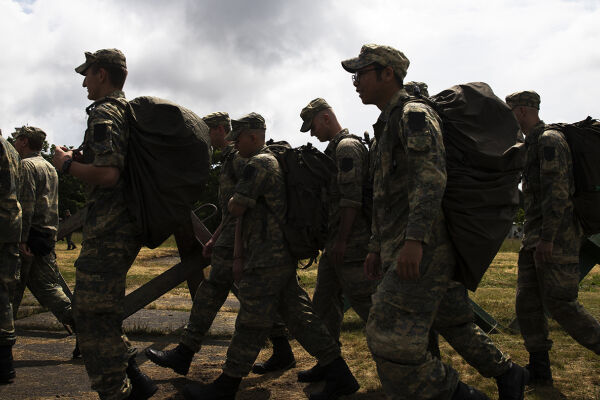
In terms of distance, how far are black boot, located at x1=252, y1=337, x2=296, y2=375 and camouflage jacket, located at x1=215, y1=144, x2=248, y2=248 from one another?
0.99 meters

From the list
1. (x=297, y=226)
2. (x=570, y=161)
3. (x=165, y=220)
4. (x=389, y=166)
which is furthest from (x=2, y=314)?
(x=570, y=161)

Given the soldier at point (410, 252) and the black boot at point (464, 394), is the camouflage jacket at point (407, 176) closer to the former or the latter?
the soldier at point (410, 252)

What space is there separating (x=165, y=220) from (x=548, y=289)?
119 inches

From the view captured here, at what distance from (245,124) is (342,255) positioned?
1.34m

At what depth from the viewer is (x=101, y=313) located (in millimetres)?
3576

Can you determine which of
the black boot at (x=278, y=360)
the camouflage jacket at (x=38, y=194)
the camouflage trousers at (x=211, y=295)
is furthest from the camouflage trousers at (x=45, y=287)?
the black boot at (x=278, y=360)

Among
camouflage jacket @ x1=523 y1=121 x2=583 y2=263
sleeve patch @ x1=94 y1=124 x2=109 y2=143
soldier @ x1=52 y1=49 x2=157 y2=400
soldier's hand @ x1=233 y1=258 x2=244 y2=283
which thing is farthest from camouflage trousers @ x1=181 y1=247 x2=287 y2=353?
camouflage jacket @ x1=523 y1=121 x2=583 y2=263

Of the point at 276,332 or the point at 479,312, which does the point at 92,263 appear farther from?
the point at 479,312

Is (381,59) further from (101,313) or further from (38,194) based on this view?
(38,194)

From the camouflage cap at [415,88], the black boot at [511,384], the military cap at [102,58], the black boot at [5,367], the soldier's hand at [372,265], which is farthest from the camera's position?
the black boot at [5,367]

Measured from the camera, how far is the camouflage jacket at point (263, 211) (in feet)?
13.8

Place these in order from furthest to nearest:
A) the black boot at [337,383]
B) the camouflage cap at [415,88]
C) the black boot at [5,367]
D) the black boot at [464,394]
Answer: the black boot at [5,367]
the black boot at [337,383]
the camouflage cap at [415,88]
the black boot at [464,394]

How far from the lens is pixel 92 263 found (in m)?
3.56

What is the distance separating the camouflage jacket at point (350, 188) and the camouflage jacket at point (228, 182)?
87 centimetres
